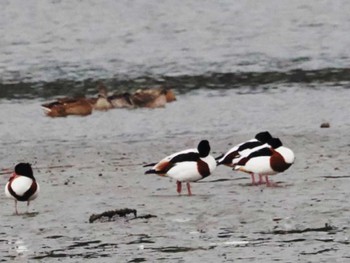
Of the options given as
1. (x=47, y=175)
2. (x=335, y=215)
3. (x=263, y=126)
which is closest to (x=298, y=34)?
(x=263, y=126)

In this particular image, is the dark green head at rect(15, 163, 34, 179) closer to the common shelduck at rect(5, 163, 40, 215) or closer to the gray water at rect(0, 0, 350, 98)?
the common shelduck at rect(5, 163, 40, 215)

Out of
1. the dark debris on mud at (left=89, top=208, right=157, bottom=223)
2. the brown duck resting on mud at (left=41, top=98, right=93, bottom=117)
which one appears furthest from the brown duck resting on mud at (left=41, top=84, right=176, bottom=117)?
the dark debris on mud at (left=89, top=208, right=157, bottom=223)

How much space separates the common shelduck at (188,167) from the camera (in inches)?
689

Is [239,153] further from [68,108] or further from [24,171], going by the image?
[68,108]

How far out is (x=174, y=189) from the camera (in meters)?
18.1

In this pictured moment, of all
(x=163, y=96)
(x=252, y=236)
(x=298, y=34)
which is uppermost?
(x=298, y=34)

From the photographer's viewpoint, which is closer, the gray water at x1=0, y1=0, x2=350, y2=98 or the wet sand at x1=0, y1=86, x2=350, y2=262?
the wet sand at x1=0, y1=86, x2=350, y2=262

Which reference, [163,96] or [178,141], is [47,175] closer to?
[178,141]

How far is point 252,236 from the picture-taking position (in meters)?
14.2

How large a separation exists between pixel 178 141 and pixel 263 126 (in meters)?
2.25

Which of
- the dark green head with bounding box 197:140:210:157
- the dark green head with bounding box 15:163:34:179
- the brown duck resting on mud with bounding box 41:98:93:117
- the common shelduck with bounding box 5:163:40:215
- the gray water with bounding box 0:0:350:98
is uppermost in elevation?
the gray water with bounding box 0:0:350:98

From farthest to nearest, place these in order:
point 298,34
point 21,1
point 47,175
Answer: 1. point 21,1
2. point 298,34
3. point 47,175

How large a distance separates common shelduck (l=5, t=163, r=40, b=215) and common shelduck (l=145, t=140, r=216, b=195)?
1734 millimetres

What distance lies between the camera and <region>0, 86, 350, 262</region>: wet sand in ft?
45.2
